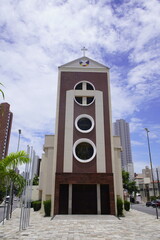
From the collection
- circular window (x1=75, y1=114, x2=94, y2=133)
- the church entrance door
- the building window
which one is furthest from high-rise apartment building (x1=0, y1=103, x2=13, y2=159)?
the church entrance door

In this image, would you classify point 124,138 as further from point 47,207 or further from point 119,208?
point 47,207

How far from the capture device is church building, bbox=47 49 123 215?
20.7 metres

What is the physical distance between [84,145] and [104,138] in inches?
103

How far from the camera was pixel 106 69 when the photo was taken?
2641cm

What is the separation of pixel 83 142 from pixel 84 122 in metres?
2.72

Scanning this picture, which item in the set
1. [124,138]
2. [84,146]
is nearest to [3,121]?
[84,146]

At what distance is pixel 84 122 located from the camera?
2408 cm

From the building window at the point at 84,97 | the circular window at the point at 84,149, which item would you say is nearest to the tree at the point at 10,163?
the circular window at the point at 84,149

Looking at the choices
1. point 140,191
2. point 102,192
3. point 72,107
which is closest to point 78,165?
point 102,192

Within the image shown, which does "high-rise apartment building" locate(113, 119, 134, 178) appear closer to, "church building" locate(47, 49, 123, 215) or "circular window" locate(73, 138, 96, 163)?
"church building" locate(47, 49, 123, 215)

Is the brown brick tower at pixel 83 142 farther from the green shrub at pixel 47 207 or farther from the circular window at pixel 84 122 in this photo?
the green shrub at pixel 47 207

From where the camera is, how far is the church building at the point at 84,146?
67.9 ft

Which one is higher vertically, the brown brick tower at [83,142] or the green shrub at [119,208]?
the brown brick tower at [83,142]

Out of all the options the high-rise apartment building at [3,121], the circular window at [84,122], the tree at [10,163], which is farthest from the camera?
the circular window at [84,122]
